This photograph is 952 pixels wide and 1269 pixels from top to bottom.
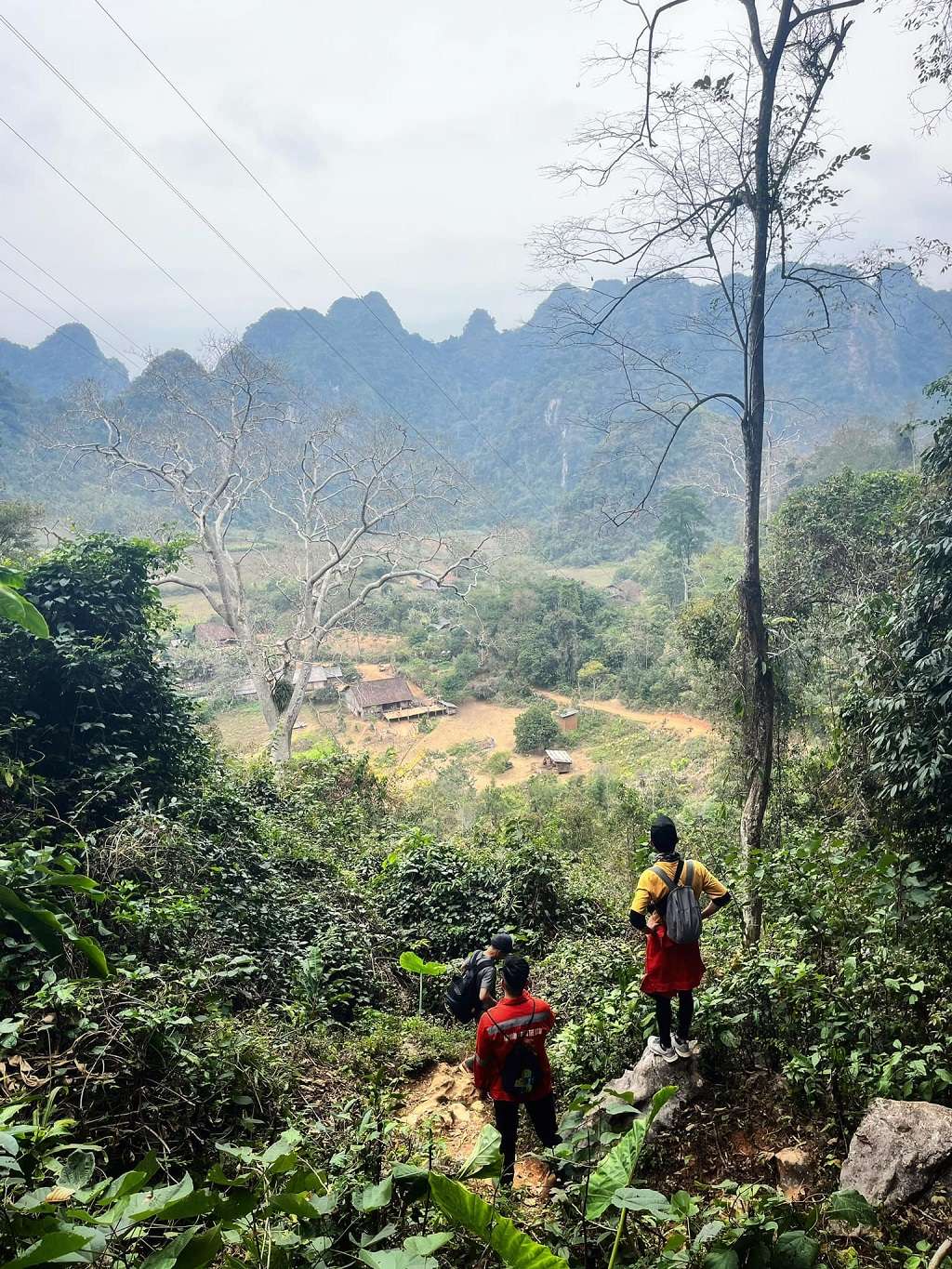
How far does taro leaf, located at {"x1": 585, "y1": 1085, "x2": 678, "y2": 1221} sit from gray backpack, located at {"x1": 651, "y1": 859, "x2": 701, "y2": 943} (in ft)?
4.40

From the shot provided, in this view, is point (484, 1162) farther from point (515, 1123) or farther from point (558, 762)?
point (558, 762)

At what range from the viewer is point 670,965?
340 centimetres

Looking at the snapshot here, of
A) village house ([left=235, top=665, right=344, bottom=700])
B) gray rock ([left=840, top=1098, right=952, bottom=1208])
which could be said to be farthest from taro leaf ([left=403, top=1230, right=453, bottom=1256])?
village house ([left=235, top=665, right=344, bottom=700])

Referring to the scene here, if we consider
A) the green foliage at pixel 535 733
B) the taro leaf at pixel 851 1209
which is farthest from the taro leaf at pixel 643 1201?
the green foliage at pixel 535 733

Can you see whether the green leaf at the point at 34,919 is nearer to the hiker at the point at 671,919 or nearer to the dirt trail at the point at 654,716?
the hiker at the point at 671,919

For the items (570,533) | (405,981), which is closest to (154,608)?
(405,981)

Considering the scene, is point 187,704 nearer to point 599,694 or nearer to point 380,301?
point 599,694

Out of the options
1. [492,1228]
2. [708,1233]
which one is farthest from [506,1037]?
[492,1228]

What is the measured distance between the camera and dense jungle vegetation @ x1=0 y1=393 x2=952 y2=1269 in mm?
1917

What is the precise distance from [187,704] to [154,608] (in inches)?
43.6

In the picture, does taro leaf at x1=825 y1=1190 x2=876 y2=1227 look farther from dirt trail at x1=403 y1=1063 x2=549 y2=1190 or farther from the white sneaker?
dirt trail at x1=403 y1=1063 x2=549 y2=1190

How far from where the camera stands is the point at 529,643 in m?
29.6

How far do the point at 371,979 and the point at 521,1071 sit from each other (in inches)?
132

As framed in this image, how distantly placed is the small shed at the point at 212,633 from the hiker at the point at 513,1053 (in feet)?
88.5
